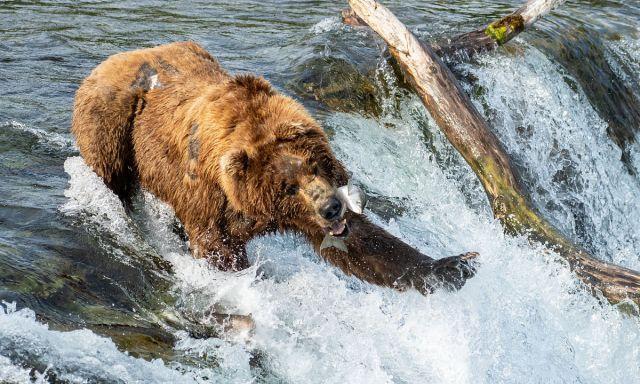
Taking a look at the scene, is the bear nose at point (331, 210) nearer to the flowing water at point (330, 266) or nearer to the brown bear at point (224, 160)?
the brown bear at point (224, 160)

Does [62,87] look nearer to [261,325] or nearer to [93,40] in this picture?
[93,40]

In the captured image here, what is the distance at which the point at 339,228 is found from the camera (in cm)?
459

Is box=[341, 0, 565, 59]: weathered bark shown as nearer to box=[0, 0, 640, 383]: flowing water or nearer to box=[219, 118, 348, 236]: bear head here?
box=[0, 0, 640, 383]: flowing water

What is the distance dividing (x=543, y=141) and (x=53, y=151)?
4327 millimetres

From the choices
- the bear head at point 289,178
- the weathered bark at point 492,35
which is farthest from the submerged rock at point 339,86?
the bear head at point 289,178

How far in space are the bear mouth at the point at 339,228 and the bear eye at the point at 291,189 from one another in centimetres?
25

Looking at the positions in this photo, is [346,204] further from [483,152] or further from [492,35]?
[492,35]

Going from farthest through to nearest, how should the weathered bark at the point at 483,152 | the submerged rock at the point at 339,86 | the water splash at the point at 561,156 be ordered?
the water splash at the point at 561,156
the submerged rock at the point at 339,86
the weathered bark at the point at 483,152

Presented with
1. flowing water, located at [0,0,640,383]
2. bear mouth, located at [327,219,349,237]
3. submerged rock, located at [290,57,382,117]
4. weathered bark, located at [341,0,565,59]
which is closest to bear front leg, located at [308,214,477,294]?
flowing water, located at [0,0,640,383]

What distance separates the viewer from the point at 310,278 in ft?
17.5

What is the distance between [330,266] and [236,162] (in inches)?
45.6

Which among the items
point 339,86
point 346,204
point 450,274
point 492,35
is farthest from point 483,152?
point 492,35

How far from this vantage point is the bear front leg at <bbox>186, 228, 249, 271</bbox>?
16.6 feet

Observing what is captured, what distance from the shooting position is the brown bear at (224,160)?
4.59m
